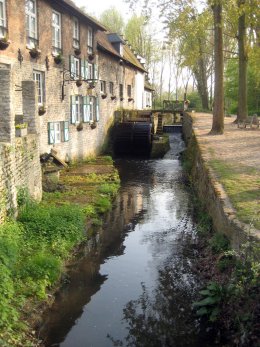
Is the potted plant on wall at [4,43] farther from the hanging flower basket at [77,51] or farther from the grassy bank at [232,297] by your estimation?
the grassy bank at [232,297]

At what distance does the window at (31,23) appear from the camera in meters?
13.8

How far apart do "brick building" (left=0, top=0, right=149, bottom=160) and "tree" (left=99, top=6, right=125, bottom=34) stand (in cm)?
2526

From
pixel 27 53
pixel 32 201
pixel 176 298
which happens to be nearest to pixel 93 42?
pixel 27 53

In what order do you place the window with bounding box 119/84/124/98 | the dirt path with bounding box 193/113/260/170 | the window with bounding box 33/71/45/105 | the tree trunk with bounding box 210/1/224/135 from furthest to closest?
the window with bounding box 119/84/124/98 → the tree trunk with bounding box 210/1/224/135 → the window with bounding box 33/71/45/105 → the dirt path with bounding box 193/113/260/170

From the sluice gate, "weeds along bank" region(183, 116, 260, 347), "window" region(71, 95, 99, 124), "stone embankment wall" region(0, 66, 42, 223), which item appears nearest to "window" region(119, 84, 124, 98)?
the sluice gate

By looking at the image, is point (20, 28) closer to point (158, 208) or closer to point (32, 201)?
point (32, 201)

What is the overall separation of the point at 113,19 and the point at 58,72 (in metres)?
34.6

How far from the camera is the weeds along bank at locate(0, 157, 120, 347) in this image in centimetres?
550

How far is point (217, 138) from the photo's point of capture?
1688 cm

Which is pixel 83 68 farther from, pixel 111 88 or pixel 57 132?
pixel 111 88

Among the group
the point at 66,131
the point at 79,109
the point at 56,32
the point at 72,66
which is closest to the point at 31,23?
the point at 56,32

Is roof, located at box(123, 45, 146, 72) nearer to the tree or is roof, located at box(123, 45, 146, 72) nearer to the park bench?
the park bench

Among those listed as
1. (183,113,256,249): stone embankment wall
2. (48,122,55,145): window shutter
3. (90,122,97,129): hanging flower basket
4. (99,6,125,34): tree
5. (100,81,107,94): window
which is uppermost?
(99,6,125,34): tree

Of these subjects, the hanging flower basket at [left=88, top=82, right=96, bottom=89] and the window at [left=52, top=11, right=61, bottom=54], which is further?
the hanging flower basket at [left=88, top=82, right=96, bottom=89]
